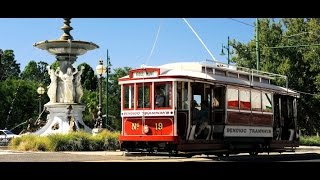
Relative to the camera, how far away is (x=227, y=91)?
17.6 metres

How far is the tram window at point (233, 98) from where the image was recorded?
58.0 feet

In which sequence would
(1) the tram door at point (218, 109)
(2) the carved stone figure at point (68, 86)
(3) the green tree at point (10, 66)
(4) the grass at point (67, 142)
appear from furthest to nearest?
1. (3) the green tree at point (10, 66)
2. (2) the carved stone figure at point (68, 86)
3. (4) the grass at point (67, 142)
4. (1) the tram door at point (218, 109)

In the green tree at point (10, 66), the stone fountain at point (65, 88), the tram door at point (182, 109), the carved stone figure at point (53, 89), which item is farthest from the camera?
the green tree at point (10, 66)

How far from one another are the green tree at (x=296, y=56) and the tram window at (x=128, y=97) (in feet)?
77.7

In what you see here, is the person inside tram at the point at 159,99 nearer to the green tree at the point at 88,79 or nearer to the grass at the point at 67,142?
the grass at the point at 67,142

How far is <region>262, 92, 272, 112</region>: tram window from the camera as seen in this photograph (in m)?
19.7

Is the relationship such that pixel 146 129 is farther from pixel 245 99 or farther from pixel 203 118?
pixel 245 99

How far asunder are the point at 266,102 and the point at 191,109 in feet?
15.1

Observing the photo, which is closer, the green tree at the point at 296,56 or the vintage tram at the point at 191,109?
the vintage tram at the point at 191,109

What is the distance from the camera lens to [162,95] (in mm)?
16516

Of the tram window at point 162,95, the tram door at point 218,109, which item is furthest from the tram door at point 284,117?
the tram window at point 162,95

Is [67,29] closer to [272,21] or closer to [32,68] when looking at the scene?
[272,21]

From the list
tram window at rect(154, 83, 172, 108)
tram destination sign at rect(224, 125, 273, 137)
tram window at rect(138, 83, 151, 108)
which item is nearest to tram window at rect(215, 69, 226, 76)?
tram destination sign at rect(224, 125, 273, 137)
